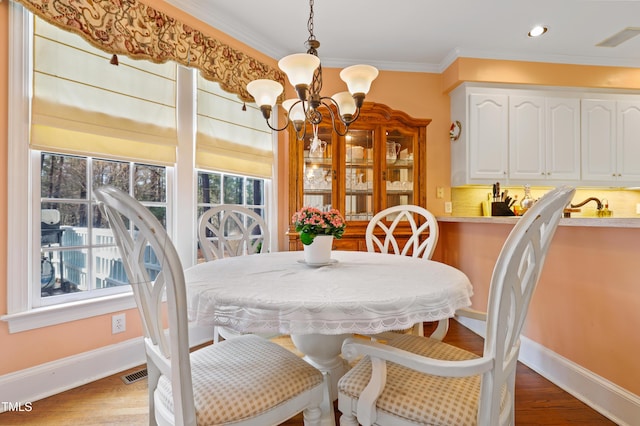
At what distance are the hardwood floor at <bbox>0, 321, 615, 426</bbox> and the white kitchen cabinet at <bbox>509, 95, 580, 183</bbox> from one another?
6.82 feet

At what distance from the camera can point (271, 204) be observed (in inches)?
125

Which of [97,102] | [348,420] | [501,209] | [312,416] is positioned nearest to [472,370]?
[348,420]

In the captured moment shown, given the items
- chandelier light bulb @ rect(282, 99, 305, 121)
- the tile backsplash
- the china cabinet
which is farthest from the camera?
the tile backsplash

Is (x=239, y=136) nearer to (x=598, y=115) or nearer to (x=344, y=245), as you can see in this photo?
(x=344, y=245)

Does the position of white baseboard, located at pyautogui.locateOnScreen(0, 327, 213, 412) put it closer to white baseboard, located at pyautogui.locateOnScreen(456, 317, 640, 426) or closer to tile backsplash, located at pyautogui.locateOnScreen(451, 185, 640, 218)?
white baseboard, located at pyautogui.locateOnScreen(456, 317, 640, 426)

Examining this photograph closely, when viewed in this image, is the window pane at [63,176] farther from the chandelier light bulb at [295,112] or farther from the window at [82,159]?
the chandelier light bulb at [295,112]

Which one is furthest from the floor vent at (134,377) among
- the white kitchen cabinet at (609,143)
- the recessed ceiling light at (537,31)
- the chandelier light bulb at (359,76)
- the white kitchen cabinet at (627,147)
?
the white kitchen cabinet at (627,147)

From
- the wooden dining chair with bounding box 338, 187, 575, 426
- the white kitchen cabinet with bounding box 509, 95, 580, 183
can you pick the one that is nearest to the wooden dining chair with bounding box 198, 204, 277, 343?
the wooden dining chair with bounding box 338, 187, 575, 426

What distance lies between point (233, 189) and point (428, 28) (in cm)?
219

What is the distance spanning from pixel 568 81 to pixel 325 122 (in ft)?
8.31

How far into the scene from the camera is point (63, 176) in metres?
1.93

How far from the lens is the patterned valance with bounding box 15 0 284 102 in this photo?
1761mm

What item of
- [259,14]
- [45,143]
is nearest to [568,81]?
[259,14]

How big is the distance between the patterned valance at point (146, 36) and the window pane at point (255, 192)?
75 cm
